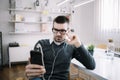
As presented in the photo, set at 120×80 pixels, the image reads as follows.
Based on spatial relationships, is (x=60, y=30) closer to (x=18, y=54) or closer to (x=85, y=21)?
(x=18, y=54)

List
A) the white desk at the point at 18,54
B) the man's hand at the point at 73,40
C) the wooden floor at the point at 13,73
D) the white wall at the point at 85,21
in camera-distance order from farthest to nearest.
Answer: the white wall at the point at 85,21 < the white desk at the point at 18,54 < the wooden floor at the point at 13,73 < the man's hand at the point at 73,40

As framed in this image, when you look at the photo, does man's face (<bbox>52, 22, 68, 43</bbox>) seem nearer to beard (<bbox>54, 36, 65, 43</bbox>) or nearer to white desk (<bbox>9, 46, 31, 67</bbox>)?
beard (<bbox>54, 36, 65, 43</bbox>)

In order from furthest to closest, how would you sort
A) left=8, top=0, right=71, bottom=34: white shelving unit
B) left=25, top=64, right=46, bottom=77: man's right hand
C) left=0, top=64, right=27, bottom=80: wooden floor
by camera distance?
left=8, top=0, right=71, bottom=34: white shelving unit
left=0, top=64, right=27, bottom=80: wooden floor
left=25, top=64, right=46, bottom=77: man's right hand

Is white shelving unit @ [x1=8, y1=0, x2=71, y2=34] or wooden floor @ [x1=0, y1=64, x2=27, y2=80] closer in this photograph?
wooden floor @ [x1=0, y1=64, x2=27, y2=80]

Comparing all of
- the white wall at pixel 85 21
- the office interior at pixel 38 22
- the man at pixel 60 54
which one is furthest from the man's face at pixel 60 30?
the white wall at pixel 85 21

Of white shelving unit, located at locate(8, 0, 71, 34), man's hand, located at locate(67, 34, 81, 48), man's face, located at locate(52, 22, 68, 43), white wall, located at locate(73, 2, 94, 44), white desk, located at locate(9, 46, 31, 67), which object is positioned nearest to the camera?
man's hand, located at locate(67, 34, 81, 48)

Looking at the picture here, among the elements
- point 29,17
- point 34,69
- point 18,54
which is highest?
point 29,17

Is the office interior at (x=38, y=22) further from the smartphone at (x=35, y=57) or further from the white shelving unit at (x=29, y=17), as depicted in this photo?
the smartphone at (x=35, y=57)

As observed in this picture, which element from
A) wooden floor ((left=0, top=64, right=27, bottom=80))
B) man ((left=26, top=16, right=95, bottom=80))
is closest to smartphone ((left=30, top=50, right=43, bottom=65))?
man ((left=26, top=16, right=95, bottom=80))

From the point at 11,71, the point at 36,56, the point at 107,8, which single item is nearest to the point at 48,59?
the point at 36,56

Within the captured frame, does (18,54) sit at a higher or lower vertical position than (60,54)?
lower

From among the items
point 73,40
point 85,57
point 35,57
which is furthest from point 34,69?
point 85,57

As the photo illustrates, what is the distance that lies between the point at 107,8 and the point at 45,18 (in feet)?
7.31

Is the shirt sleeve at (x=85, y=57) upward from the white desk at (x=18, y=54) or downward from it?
upward
